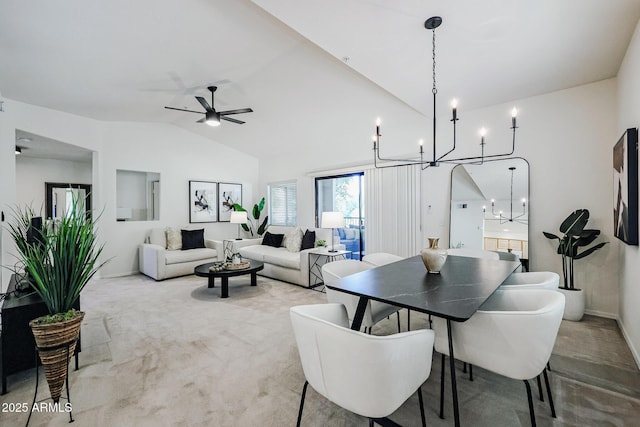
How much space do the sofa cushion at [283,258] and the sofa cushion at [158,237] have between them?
2.27m

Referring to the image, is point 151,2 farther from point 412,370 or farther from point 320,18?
point 412,370

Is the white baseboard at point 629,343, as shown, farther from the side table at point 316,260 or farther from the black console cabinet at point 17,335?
the black console cabinet at point 17,335

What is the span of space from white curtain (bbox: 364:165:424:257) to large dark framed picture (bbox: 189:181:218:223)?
149 inches

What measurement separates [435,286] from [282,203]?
19.0 feet

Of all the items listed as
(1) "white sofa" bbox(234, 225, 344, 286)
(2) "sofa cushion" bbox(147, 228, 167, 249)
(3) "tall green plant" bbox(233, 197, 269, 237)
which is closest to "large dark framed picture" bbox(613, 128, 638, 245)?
(1) "white sofa" bbox(234, 225, 344, 286)

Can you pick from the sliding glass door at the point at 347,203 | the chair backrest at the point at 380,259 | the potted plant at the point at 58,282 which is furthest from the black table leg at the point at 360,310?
the sliding glass door at the point at 347,203

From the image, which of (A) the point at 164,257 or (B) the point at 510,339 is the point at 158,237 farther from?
(B) the point at 510,339

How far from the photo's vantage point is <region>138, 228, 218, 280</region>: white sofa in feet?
16.5

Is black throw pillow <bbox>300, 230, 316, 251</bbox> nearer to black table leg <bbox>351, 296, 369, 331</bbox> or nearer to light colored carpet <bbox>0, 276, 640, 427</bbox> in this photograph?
light colored carpet <bbox>0, 276, 640, 427</bbox>

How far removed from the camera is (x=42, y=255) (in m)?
1.79

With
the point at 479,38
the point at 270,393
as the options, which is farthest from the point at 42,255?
the point at 479,38

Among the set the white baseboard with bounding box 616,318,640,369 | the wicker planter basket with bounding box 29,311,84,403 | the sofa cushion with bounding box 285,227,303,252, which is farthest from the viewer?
the sofa cushion with bounding box 285,227,303,252

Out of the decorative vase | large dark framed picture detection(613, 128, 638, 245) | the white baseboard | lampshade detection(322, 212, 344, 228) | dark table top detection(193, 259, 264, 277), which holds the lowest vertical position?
the white baseboard

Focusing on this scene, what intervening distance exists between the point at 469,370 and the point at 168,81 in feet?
15.8
